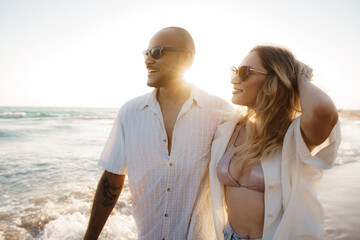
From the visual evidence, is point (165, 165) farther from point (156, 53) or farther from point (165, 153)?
point (156, 53)

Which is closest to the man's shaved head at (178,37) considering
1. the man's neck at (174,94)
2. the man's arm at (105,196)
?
the man's neck at (174,94)

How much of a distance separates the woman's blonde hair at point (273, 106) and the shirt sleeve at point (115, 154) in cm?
112

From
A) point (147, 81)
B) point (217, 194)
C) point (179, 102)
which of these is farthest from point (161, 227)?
point (147, 81)

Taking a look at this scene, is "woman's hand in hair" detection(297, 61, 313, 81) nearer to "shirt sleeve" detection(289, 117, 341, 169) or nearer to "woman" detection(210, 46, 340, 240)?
"woman" detection(210, 46, 340, 240)

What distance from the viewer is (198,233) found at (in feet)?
8.13

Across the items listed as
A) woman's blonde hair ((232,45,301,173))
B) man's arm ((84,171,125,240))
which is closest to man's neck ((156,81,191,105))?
woman's blonde hair ((232,45,301,173))

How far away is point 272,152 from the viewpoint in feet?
7.18

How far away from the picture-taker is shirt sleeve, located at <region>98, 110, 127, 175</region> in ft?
8.21

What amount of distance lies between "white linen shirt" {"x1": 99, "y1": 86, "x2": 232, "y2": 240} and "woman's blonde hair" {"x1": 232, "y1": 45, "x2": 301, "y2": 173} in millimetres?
446

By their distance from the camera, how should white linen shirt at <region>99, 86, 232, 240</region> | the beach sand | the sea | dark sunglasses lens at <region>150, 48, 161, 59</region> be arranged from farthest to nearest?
1. the sea
2. the beach sand
3. dark sunglasses lens at <region>150, 48, 161, 59</region>
4. white linen shirt at <region>99, 86, 232, 240</region>

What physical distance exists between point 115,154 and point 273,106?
1583 millimetres

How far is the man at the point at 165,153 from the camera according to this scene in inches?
95.6

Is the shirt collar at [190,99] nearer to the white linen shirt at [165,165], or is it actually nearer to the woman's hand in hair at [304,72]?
the white linen shirt at [165,165]

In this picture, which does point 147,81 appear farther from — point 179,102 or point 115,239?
point 115,239
